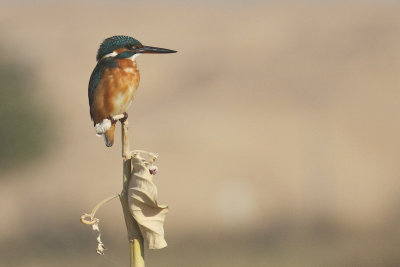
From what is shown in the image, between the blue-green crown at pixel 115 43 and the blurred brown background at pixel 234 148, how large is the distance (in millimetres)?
23403

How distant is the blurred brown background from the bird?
23413mm

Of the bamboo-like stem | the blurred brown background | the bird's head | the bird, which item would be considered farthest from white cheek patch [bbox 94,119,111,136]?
the blurred brown background

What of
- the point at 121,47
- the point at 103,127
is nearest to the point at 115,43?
the point at 121,47

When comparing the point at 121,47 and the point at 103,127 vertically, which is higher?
the point at 121,47

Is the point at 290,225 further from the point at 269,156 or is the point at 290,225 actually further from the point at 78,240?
the point at 78,240

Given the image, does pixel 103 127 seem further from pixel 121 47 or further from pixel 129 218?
pixel 129 218

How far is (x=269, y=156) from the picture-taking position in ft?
152

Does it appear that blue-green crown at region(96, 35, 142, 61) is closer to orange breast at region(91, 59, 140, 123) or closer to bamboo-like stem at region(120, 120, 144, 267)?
orange breast at region(91, 59, 140, 123)

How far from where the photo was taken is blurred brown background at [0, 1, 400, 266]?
3244 cm

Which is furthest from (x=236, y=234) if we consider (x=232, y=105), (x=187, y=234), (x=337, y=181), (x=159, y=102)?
(x=159, y=102)

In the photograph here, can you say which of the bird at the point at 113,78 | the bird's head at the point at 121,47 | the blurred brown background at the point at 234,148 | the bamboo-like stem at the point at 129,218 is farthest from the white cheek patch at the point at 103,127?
the blurred brown background at the point at 234,148

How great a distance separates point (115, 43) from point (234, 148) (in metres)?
44.1

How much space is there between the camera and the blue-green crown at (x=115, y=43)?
3340mm

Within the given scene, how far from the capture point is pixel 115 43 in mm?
3354
